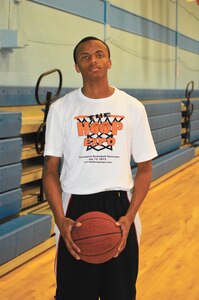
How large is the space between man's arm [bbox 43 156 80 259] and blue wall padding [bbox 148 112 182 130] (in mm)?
5312

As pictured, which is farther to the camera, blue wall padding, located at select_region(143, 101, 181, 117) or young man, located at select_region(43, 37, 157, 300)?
blue wall padding, located at select_region(143, 101, 181, 117)

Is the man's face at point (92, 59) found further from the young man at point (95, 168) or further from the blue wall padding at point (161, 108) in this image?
the blue wall padding at point (161, 108)

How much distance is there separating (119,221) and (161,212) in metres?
3.51

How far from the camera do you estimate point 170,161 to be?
7.47 meters

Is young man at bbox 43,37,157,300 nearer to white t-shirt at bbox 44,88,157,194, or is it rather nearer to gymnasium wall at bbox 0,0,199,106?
white t-shirt at bbox 44,88,157,194

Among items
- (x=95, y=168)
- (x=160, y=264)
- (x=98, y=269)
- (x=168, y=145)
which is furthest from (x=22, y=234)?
(x=168, y=145)

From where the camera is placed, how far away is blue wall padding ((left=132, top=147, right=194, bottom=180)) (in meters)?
6.89

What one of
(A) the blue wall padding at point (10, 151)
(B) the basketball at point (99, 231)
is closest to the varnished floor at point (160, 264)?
(A) the blue wall padding at point (10, 151)

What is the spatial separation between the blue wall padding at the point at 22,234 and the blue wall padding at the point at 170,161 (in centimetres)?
253

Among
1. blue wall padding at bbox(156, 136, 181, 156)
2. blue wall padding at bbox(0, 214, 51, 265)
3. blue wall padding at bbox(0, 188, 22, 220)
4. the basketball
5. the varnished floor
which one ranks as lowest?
the varnished floor

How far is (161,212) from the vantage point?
525cm

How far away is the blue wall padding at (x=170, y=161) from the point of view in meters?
6.89

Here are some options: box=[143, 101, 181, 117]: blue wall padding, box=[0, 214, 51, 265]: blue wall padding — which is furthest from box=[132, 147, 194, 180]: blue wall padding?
box=[0, 214, 51, 265]: blue wall padding

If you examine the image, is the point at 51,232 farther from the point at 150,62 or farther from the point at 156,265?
the point at 150,62
